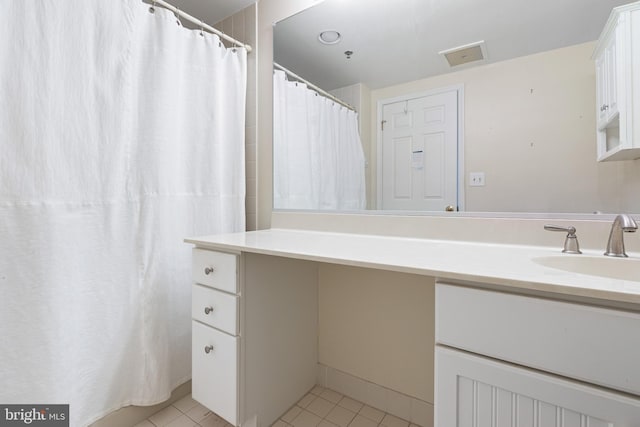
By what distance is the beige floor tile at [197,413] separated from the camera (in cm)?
135

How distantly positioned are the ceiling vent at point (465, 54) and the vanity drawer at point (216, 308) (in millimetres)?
1276

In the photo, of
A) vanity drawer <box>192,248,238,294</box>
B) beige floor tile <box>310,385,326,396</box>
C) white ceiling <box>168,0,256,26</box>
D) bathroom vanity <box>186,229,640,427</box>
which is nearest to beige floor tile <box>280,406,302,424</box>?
beige floor tile <box>310,385,326,396</box>

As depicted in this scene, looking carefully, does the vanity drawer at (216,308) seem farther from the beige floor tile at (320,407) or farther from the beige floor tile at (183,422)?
the beige floor tile at (320,407)

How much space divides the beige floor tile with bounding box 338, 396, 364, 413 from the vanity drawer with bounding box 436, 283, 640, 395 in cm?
92

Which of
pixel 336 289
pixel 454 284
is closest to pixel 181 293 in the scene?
pixel 336 289

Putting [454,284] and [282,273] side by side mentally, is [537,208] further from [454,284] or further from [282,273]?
[282,273]

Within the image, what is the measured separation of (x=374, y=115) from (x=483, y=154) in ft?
1.67

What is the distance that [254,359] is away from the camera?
3.95ft

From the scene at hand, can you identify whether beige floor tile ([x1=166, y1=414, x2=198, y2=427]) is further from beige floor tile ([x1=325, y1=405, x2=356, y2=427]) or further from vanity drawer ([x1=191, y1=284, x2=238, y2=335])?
beige floor tile ([x1=325, y1=405, x2=356, y2=427])

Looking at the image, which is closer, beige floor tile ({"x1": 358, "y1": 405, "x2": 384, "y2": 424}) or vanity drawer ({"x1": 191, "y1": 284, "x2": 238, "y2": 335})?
vanity drawer ({"x1": 191, "y1": 284, "x2": 238, "y2": 335})

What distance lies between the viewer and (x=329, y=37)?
154cm

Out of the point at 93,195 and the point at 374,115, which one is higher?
the point at 374,115

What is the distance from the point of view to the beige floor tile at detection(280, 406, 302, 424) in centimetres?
134

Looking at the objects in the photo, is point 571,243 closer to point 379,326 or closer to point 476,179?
point 476,179
